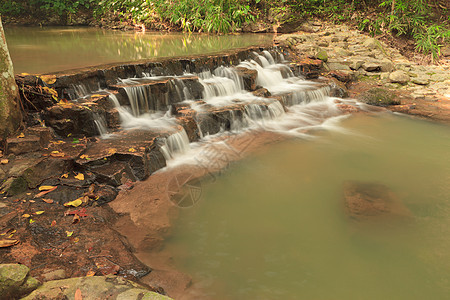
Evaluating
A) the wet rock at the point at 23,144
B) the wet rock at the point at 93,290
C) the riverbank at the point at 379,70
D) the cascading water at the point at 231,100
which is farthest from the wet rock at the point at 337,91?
the wet rock at the point at 93,290

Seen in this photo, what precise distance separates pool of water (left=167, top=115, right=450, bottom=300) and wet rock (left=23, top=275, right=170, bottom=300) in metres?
0.78

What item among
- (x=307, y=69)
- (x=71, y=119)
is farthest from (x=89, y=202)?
(x=307, y=69)

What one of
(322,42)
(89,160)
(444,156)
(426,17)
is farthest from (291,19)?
(89,160)

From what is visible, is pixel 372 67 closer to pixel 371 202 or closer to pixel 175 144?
pixel 371 202

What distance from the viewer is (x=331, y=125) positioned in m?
7.48

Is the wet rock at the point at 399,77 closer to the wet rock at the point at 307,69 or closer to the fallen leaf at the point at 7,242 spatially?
the wet rock at the point at 307,69

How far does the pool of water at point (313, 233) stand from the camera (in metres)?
3.12

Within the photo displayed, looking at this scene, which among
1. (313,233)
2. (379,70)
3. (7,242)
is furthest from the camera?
(379,70)

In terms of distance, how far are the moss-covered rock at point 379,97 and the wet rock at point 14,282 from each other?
900cm

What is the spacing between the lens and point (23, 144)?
4.37 m

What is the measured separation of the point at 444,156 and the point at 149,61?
6744 mm

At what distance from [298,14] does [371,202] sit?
13.4 meters

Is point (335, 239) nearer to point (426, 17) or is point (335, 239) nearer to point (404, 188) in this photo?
point (404, 188)

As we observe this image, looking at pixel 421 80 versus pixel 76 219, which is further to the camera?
pixel 421 80
